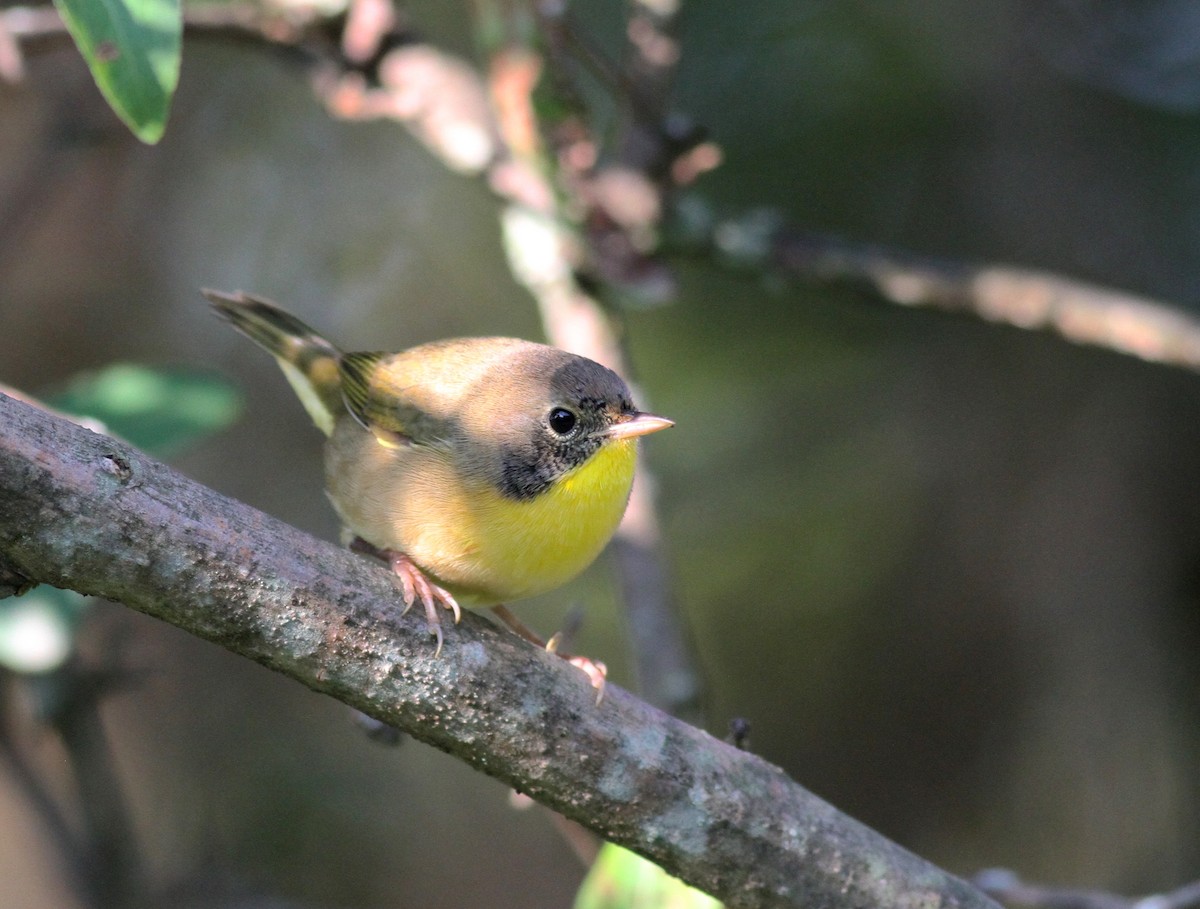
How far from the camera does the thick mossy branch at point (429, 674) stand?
77.4 inches

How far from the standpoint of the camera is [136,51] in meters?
2.19

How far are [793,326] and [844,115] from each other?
4.15 feet

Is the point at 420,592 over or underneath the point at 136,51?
underneath

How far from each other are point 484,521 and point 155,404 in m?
1.50

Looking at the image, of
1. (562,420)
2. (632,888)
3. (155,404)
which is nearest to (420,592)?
(562,420)

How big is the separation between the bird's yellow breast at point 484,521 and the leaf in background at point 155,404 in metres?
0.84

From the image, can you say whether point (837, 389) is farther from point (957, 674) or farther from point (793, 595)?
point (957, 674)

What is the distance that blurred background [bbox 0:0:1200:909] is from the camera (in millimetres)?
5934

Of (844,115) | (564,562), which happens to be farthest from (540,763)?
(844,115)

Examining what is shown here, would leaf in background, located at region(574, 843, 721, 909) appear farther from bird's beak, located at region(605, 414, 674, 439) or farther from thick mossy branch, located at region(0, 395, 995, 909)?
bird's beak, located at region(605, 414, 674, 439)

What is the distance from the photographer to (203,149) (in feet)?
23.4

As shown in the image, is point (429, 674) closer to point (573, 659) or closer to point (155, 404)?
point (573, 659)

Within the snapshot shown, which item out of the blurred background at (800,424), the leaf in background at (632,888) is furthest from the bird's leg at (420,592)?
the blurred background at (800,424)

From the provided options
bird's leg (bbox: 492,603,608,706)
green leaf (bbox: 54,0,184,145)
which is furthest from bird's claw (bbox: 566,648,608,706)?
green leaf (bbox: 54,0,184,145)
